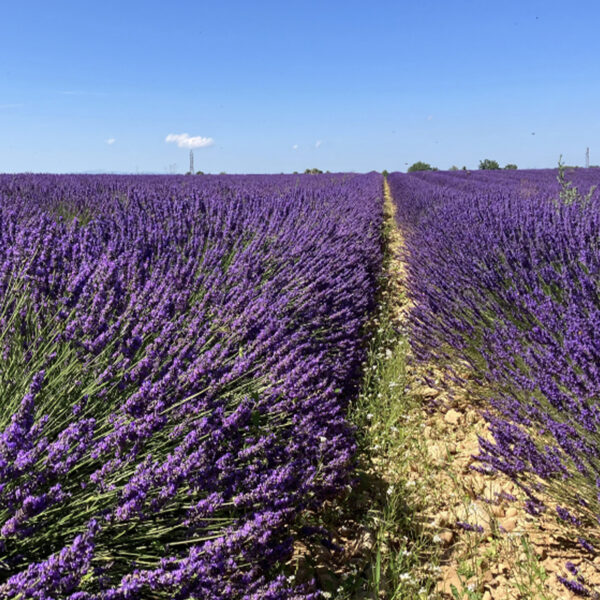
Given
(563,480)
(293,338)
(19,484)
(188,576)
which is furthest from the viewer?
(293,338)

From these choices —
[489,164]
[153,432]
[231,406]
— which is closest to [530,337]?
[231,406]

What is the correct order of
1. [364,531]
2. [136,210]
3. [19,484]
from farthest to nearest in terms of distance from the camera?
[136,210] < [364,531] < [19,484]

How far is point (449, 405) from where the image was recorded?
2834 mm

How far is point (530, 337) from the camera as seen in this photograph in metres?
2.20

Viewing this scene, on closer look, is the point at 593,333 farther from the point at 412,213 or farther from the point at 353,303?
the point at 412,213

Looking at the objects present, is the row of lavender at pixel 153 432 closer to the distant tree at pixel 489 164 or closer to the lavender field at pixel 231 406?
the lavender field at pixel 231 406

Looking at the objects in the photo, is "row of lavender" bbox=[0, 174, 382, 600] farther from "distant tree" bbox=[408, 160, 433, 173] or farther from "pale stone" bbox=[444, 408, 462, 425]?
"distant tree" bbox=[408, 160, 433, 173]

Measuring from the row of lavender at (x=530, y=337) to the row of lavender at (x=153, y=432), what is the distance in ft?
2.25

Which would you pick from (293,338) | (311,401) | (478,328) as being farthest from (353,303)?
(311,401)

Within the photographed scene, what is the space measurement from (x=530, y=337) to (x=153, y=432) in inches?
65.6

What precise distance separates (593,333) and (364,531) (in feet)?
3.77

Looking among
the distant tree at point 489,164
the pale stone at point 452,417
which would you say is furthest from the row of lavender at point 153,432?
the distant tree at point 489,164

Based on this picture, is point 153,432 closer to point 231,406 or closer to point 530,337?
point 231,406

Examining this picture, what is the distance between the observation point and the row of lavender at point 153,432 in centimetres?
100
